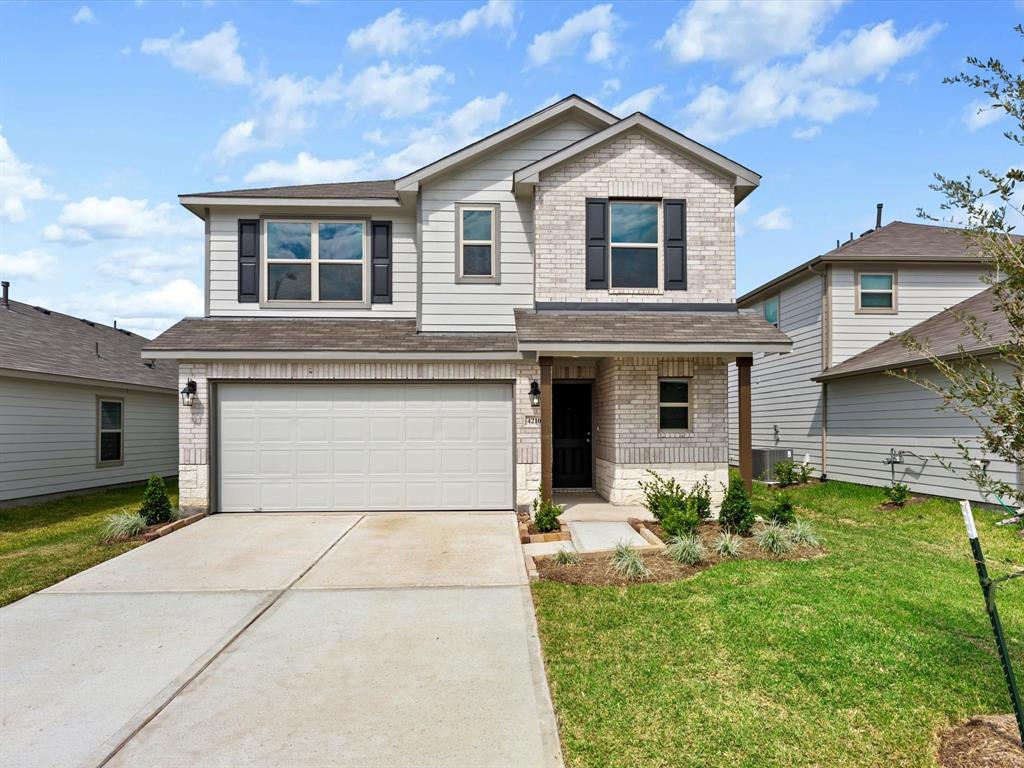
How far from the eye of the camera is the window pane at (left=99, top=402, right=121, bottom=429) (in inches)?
599

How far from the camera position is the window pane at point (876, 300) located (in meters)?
15.1

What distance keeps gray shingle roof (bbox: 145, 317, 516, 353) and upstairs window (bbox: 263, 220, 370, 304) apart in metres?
0.51

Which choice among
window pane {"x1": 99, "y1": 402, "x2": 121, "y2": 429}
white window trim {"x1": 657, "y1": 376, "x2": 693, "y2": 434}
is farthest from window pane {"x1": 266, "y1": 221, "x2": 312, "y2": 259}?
white window trim {"x1": 657, "y1": 376, "x2": 693, "y2": 434}

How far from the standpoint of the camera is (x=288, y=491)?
36.9ft

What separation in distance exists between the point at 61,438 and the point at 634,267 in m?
13.3

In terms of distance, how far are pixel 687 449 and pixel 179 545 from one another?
8477 millimetres

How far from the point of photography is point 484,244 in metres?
11.7

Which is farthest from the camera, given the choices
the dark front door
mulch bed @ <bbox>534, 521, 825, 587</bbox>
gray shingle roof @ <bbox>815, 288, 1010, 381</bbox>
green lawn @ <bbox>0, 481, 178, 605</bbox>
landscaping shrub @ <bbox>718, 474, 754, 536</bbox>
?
the dark front door

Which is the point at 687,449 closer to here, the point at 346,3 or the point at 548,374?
the point at 548,374

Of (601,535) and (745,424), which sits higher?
(745,424)

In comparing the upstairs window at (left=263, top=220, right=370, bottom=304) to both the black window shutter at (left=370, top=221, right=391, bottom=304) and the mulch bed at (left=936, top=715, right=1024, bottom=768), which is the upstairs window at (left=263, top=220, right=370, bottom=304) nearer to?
the black window shutter at (left=370, top=221, right=391, bottom=304)

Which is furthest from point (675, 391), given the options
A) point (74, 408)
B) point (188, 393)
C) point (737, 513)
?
point (74, 408)

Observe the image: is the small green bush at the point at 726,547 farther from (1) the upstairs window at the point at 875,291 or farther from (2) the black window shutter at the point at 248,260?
(1) the upstairs window at the point at 875,291

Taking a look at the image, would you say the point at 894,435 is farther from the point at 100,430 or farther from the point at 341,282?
the point at 100,430
